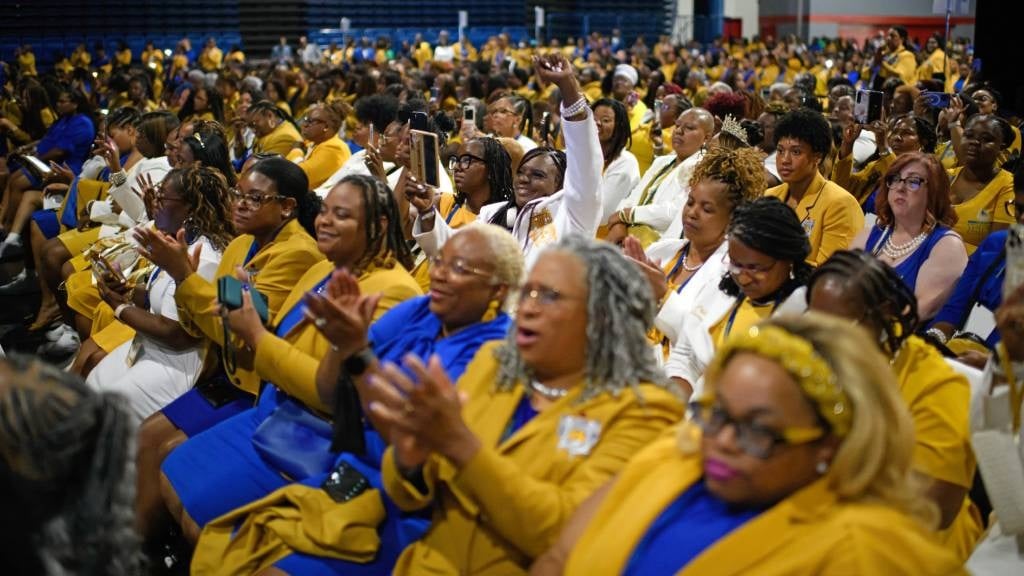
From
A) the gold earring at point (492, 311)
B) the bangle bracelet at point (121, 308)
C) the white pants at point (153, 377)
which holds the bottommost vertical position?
the white pants at point (153, 377)

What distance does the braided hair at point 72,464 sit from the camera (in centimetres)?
192

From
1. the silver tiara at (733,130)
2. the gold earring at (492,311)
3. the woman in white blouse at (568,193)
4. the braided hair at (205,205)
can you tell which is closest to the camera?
the gold earring at (492,311)

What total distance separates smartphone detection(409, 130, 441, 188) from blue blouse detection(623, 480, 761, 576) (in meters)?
2.52

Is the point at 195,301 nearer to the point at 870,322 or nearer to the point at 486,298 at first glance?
the point at 486,298

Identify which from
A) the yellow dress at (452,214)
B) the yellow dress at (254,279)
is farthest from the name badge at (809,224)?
the yellow dress at (254,279)

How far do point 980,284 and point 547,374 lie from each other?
222 cm

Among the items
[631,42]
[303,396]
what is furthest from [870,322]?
[631,42]

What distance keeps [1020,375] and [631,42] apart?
27198 mm

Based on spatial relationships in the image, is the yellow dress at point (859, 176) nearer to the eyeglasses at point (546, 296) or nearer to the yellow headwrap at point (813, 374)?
the eyeglasses at point (546, 296)

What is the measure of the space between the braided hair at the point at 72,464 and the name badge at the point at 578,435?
0.84 metres

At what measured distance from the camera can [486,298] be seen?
2.93 meters

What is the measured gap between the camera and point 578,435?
2.29 m

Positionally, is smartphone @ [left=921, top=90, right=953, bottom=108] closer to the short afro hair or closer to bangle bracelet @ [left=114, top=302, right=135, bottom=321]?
the short afro hair

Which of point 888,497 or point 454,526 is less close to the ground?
point 888,497
